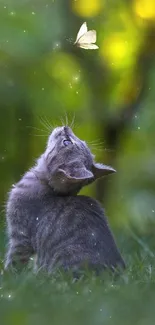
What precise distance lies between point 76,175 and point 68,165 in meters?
0.11

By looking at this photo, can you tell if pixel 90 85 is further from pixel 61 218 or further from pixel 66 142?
pixel 61 218

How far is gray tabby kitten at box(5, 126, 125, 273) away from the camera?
10.5ft

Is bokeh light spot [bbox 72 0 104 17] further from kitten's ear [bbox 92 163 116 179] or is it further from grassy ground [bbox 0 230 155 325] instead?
grassy ground [bbox 0 230 155 325]

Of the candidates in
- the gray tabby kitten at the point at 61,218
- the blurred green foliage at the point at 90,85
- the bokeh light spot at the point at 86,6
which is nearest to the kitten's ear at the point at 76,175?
the gray tabby kitten at the point at 61,218

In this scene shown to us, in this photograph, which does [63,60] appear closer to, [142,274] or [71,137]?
[71,137]

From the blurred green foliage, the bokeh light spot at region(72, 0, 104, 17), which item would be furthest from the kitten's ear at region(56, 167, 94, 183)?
the bokeh light spot at region(72, 0, 104, 17)

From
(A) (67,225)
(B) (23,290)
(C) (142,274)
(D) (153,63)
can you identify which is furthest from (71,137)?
(D) (153,63)

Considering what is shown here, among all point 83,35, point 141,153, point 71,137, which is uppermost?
point 83,35

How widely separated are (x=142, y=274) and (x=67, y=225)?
367mm

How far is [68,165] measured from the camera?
134 inches

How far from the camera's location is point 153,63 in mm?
6426

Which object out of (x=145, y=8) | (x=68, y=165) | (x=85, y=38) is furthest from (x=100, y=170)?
(x=145, y=8)

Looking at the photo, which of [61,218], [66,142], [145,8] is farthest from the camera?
[145,8]

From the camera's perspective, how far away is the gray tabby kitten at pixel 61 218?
3203 mm
